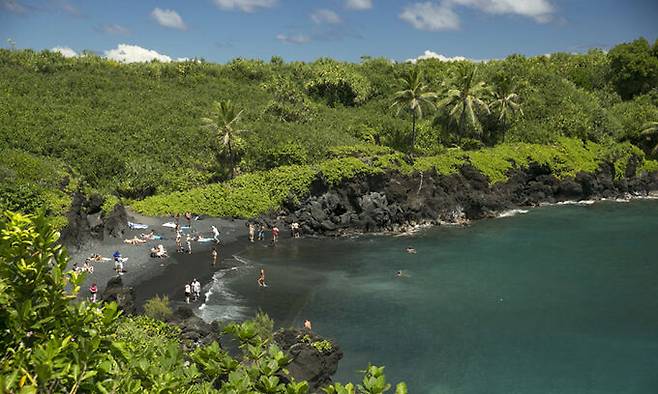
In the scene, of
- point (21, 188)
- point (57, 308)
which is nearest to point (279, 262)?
point (21, 188)

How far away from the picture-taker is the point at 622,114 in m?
94.6

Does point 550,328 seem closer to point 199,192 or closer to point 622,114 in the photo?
point 199,192

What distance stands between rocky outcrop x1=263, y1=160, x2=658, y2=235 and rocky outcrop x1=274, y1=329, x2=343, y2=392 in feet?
100

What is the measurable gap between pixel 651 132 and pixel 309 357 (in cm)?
8063

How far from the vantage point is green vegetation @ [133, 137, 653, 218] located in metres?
61.1

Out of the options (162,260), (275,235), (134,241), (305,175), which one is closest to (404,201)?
(305,175)

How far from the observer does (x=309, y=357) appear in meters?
26.9

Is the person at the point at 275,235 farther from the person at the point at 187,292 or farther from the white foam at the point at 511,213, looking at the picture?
the white foam at the point at 511,213

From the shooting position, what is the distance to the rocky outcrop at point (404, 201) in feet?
199

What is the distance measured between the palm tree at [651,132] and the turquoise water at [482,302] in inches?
1124

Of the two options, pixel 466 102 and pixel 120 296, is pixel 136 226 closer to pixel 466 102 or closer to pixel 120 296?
pixel 120 296

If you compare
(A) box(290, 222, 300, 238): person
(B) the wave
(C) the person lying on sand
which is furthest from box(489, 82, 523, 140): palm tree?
(C) the person lying on sand

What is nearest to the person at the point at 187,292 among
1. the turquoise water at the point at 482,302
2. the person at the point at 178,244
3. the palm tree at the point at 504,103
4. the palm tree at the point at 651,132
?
the turquoise water at the point at 482,302

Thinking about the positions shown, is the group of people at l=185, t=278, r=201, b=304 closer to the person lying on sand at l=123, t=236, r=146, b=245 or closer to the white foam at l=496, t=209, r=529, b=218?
the person lying on sand at l=123, t=236, r=146, b=245
